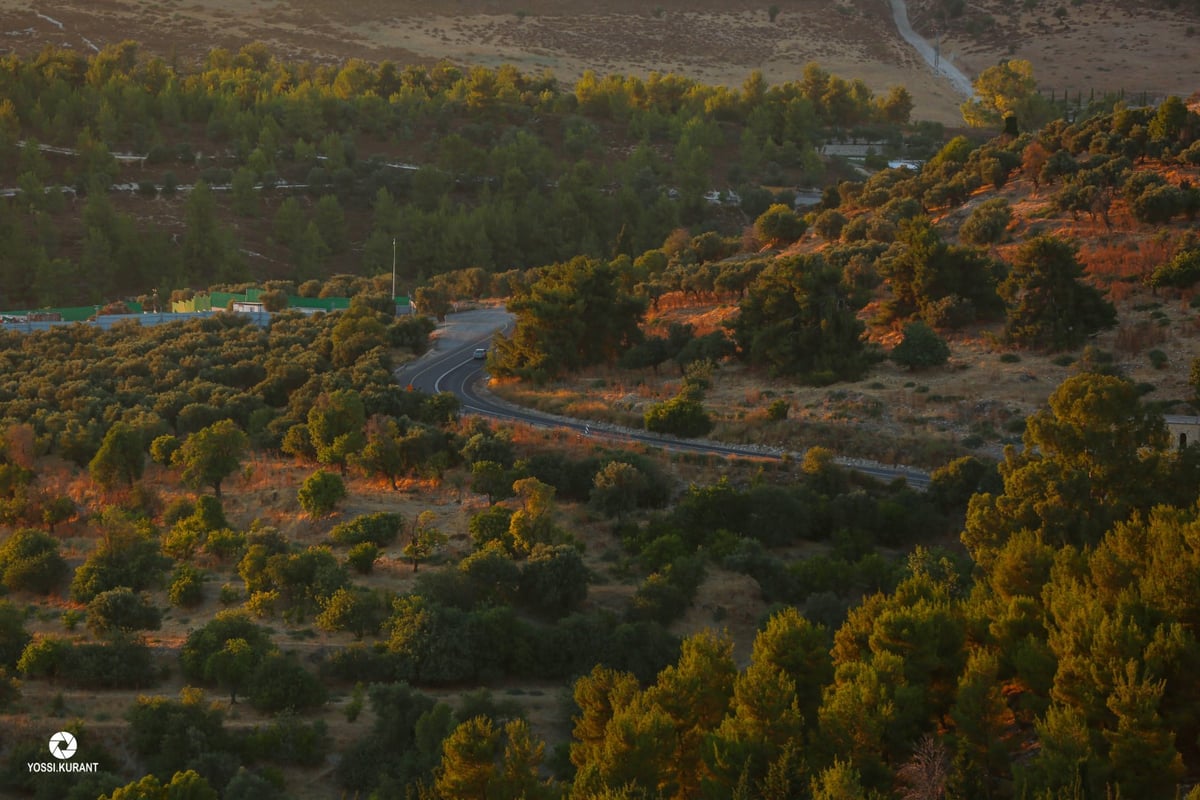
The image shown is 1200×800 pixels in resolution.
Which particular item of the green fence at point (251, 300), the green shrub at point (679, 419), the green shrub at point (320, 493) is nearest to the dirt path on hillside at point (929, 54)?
the green fence at point (251, 300)

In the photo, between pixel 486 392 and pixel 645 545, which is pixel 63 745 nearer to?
pixel 645 545

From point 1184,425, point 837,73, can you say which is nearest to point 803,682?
point 1184,425

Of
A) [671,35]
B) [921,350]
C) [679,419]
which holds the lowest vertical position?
[679,419]

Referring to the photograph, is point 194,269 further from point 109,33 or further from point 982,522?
point 109,33

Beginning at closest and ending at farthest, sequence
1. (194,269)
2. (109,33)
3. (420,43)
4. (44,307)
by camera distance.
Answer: (44,307) → (194,269) → (109,33) → (420,43)

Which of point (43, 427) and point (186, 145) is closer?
point (43, 427)

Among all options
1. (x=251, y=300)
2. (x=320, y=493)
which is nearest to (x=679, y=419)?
(x=320, y=493)

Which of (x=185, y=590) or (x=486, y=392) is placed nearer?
(x=185, y=590)
